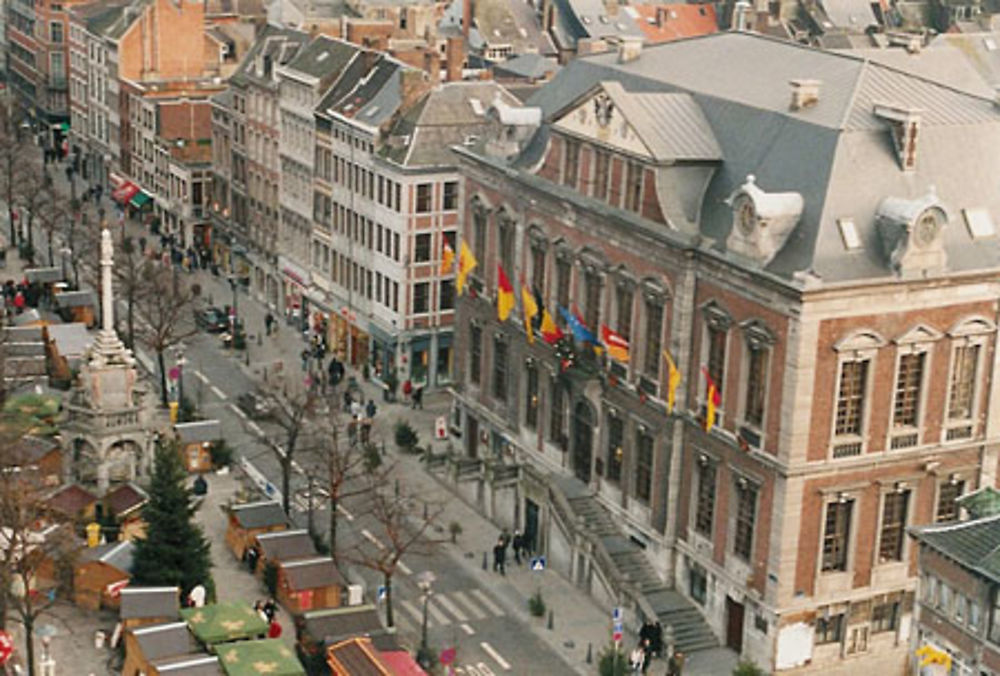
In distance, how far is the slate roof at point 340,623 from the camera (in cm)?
7212

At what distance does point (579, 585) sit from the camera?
83.4 m

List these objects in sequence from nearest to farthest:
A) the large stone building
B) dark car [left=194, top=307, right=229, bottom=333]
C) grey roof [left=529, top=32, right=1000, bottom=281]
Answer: the large stone building < grey roof [left=529, top=32, right=1000, bottom=281] < dark car [left=194, top=307, right=229, bottom=333]

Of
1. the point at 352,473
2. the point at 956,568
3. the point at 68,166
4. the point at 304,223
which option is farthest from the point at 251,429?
the point at 68,166

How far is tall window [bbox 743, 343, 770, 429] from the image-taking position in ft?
238

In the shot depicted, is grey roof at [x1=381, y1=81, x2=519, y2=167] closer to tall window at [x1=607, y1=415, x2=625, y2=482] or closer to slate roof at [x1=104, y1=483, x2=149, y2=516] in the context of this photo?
tall window at [x1=607, y1=415, x2=625, y2=482]

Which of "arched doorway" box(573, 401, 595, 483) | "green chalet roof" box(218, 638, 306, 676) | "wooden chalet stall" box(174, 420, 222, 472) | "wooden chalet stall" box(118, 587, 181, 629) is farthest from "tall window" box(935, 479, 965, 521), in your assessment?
"wooden chalet stall" box(174, 420, 222, 472)

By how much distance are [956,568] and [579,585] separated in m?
25.3

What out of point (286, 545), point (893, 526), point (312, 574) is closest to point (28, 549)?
point (286, 545)

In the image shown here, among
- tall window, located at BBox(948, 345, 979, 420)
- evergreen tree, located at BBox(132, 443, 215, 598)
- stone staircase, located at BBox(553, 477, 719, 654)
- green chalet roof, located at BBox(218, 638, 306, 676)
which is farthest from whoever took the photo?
stone staircase, located at BBox(553, 477, 719, 654)

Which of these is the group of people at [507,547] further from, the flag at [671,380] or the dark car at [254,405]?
the dark car at [254,405]

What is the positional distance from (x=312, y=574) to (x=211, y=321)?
48.2 meters

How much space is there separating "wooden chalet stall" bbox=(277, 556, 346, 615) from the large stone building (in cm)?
1243

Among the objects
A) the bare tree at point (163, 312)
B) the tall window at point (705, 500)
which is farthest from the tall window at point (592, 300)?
the bare tree at point (163, 312)

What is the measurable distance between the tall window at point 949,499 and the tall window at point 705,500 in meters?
10.0
